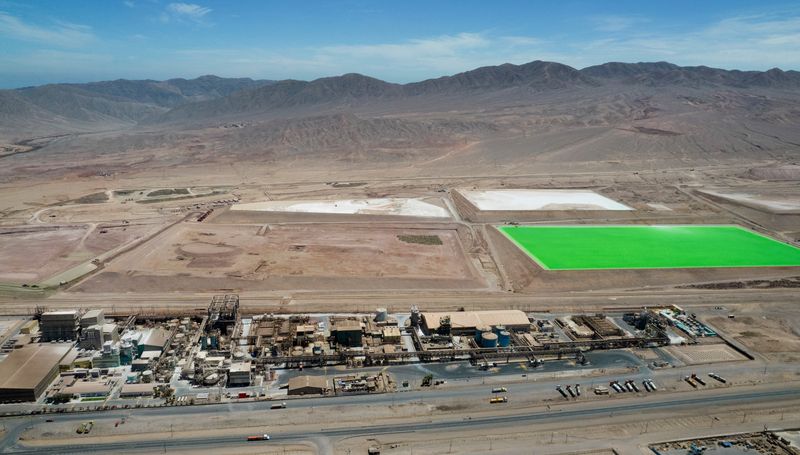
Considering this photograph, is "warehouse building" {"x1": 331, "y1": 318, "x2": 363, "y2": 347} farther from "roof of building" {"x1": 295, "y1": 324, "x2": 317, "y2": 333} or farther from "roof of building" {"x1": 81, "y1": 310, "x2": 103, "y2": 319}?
"roof of building" {"x1": 81, "y1": 310, "x2": 103, "y2": 319}

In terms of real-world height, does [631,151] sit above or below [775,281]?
above

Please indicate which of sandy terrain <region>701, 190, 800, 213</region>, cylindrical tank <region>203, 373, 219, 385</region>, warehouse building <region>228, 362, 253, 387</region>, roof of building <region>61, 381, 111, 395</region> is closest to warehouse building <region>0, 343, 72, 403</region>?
roof of building <region>61, 381, 111, 395</region>

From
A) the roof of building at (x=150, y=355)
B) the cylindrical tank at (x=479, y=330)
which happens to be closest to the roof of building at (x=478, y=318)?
the cylindrical tank at (x=479, y=330)

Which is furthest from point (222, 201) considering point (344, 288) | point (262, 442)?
point (262, 442)

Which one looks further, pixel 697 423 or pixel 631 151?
pixel 631 151

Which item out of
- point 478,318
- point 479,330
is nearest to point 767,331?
point 478,318

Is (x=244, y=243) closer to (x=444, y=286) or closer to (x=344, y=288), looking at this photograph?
(x=344, y=288)

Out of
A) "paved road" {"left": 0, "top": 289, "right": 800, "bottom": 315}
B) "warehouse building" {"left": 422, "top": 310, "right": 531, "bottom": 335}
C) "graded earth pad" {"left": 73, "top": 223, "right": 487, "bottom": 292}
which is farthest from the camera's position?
"graded earth pad" {"left": 73, "top": 223, "right": 487, "bottom": 292}
